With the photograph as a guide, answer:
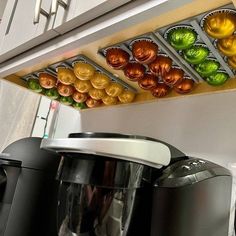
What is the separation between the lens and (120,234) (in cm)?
39

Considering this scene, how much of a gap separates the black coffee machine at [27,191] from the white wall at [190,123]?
0.33m

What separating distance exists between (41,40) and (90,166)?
0.38 metres

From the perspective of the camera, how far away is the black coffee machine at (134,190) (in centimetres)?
36

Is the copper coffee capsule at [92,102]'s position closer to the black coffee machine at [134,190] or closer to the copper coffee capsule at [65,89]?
the copper coffee capsule at [65,89]

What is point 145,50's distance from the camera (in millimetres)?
556

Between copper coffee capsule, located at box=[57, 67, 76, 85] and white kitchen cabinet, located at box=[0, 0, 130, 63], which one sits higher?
white kitchen cabinet, located at box=[0, 0, 130, 63]

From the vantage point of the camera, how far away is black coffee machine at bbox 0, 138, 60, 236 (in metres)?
0.52

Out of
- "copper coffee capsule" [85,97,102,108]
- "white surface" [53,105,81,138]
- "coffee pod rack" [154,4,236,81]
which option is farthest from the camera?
"white surface" [53,105,81,138]

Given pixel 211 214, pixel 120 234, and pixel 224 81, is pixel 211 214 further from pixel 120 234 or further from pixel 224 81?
pixel 224 81

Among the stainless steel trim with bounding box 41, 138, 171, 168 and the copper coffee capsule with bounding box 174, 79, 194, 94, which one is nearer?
the stainless steel trim with bounding box 41, 138, 171, 168

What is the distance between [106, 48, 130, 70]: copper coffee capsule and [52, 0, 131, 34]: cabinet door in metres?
0.11

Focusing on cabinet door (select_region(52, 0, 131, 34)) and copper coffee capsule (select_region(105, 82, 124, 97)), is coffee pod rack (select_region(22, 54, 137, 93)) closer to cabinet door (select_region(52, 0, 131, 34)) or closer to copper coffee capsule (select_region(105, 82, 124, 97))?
copper coffee capsule (select_region(105, 82, 124, 97))

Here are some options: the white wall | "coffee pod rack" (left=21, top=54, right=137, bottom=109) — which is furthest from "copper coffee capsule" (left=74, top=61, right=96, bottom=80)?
the white wall

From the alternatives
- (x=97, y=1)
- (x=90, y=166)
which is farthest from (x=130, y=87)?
(x=90, y=166)
